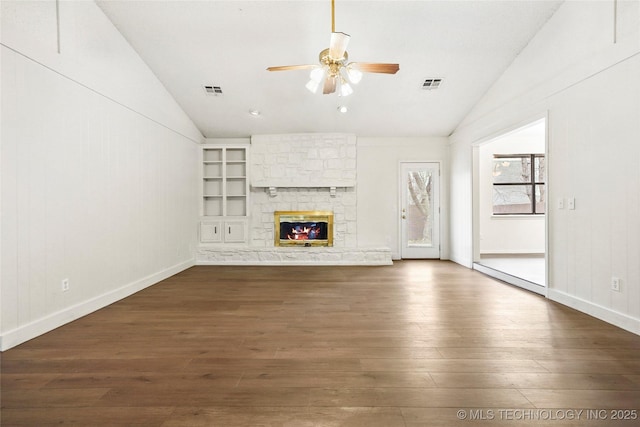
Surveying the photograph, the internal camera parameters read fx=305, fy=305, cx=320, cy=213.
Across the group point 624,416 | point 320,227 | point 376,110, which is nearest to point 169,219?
point 320,227

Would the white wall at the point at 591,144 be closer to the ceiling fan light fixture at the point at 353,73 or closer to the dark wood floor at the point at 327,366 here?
the dark wood floor at the point at 327,366

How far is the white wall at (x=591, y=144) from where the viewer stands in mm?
2744

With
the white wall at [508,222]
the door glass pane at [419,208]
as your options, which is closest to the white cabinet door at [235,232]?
the door glass pane at [419,208]

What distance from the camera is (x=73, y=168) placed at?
3.14 meters

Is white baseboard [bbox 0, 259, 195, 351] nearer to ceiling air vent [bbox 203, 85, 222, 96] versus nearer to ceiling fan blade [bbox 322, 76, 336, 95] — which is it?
ceiling air vent [bbox 203, 85, 222, 96]

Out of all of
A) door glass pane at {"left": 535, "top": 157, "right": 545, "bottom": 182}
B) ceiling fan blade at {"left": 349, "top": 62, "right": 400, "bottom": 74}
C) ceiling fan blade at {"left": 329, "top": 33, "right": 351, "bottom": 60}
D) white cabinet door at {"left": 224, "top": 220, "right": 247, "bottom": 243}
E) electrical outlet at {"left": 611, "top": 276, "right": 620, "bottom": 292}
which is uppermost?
ceiling fan blade at {"left": 329, "top": 33, "right": 351, "bottom": 60}

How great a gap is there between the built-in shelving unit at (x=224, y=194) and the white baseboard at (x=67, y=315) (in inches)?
74.8

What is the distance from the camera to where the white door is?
22.0 feet

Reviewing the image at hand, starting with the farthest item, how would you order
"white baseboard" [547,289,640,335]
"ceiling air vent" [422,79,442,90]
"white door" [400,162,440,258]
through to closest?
"white door" [400,162,440,258] → "ceiling air vent" [422,79,442,90] → "white baseboard" [547,289,640,335]

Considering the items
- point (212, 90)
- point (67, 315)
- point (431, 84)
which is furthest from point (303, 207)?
point (67, 315)

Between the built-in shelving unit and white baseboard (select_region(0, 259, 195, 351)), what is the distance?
190cm

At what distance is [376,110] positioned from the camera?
5.72 metres

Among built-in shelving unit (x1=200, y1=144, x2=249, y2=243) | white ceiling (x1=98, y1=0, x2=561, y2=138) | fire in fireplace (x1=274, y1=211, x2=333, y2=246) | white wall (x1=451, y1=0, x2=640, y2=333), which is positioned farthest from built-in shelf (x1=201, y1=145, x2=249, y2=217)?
white wall (x1=451, y1=0, x2=640, y2=333)

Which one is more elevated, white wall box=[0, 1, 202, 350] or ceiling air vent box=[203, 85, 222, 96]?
ceiling air vent box=[203, 85, 222, 96]
